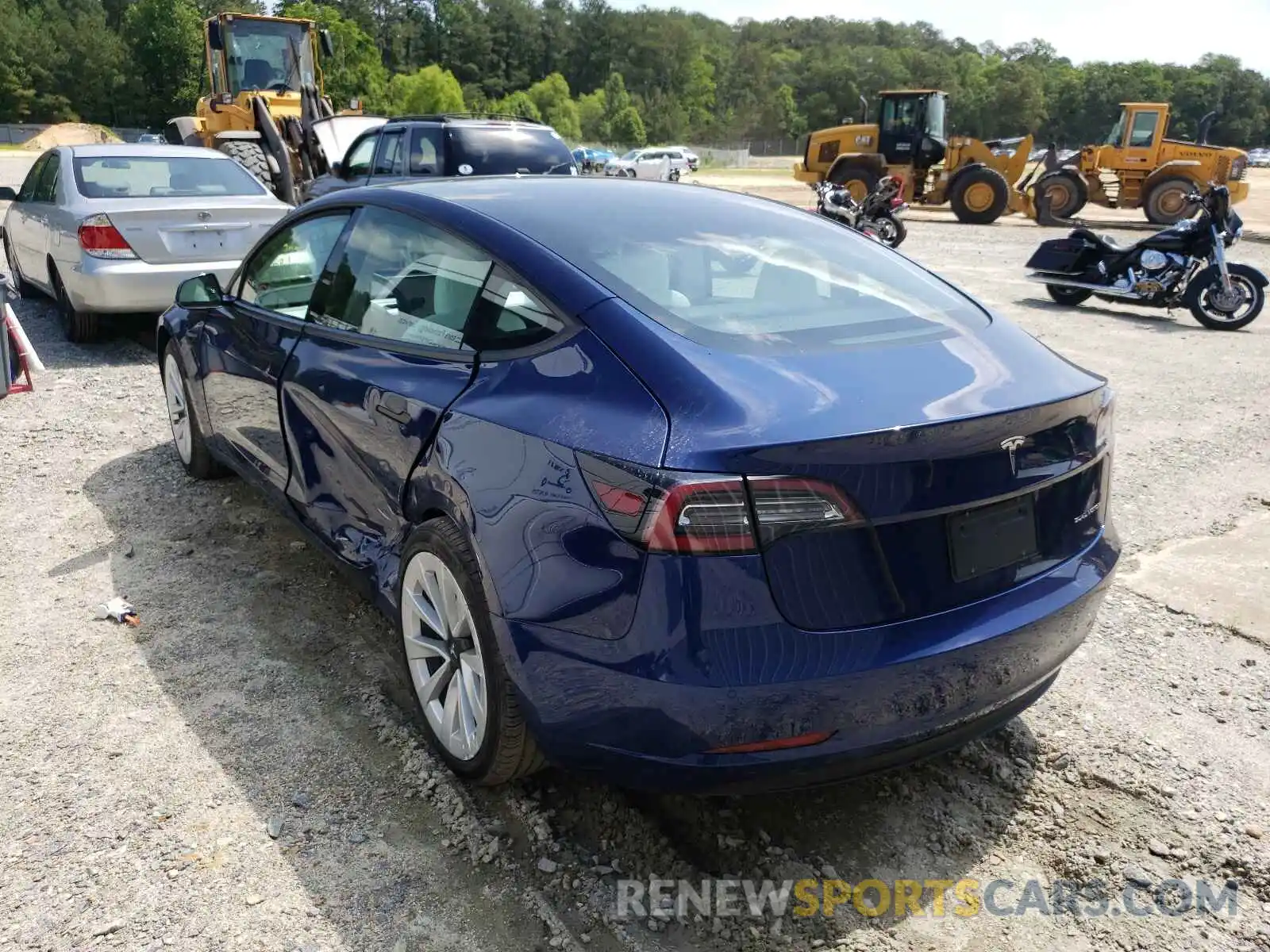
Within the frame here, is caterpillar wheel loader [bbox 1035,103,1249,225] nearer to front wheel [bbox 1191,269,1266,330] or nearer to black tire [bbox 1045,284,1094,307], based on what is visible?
black tire [bbox 1045,284,1094,307]

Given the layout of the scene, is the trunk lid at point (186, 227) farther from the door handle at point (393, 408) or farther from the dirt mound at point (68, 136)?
the dirt mound at point (68, 136)

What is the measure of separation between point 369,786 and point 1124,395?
21.2ft

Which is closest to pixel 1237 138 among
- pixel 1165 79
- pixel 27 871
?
pixel 1165 79

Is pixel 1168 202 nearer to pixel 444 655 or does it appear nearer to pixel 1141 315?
pixel 1141 315

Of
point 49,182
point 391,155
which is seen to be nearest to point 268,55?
point 391,155

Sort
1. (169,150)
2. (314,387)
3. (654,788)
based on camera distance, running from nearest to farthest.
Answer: (654,788) → (314,387) → (169,150)

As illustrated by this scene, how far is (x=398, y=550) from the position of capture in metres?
2.89

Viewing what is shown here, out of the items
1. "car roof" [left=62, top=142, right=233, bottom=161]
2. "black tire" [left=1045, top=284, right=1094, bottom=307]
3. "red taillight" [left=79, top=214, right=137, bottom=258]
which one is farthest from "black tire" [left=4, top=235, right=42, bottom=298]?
"black tire" [left=1045, top=284, right=1094, bottom=307]

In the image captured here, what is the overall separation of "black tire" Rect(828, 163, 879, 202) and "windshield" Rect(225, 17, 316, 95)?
1161 centimetres

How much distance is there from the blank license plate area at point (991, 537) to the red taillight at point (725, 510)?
325 mm

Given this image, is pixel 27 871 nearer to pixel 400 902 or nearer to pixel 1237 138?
pixel 400 902

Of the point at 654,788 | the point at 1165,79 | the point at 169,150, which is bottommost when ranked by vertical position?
the point at 654,788

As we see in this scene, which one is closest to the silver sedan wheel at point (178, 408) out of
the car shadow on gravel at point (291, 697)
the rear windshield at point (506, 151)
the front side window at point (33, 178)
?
the car shadow on gravel at point (291, 697)

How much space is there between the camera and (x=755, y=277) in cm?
295
